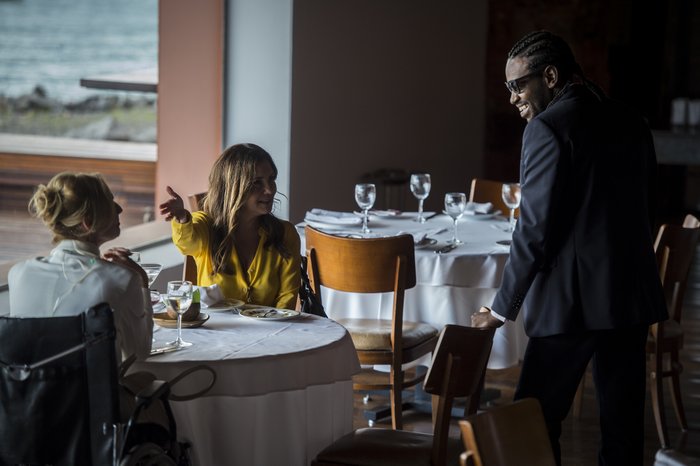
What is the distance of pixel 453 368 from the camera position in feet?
8.00

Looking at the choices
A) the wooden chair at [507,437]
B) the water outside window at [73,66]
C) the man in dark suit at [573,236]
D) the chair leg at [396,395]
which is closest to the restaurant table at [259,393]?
the man in dark suit at [573,236]

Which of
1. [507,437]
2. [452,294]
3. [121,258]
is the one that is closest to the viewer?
[507,437]

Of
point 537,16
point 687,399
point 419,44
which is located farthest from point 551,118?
point 537,16

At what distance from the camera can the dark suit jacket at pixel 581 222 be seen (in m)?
2.68

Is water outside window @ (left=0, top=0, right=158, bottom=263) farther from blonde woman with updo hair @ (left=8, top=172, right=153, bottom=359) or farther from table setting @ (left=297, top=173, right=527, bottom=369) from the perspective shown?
blonde woman with updo hair @ (left=8, top=172, right=153, bottom=359)

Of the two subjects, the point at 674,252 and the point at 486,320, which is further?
the point at 674,252

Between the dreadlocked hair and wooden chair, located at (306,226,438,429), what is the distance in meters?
1.24

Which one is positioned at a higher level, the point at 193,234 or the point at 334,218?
the point at 193,234

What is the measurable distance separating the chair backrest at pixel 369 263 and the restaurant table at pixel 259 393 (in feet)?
3.60

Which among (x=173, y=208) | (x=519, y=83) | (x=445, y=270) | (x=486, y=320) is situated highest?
(x=519, y=83)

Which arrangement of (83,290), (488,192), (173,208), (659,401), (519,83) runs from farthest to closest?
(488,192), (659,401), (173,208), (519,83), (83,290)

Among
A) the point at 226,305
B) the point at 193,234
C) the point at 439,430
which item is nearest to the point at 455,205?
the point at 193,234

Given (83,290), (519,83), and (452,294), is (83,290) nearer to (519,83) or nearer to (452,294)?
(519,83)

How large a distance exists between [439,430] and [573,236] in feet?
2.03
